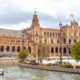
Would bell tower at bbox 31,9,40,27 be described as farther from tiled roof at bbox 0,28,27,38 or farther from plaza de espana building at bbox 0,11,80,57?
tiled roof at bbox 0,28,27,38

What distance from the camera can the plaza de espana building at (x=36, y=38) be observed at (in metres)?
128

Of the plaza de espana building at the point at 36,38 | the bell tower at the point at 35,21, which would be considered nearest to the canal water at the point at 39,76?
the plaza de espana building at the point at 36,38

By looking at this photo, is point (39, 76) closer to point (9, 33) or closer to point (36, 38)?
point (9, 33)

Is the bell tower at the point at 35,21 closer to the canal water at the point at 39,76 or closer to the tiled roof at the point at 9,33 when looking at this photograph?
the tiled roof at the point at 9,33

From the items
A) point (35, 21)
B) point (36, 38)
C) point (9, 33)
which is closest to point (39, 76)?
point (9, 33)

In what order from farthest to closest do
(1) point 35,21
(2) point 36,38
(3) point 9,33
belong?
(2) point 36,38
(1) point 35,21
(3) point 9,33

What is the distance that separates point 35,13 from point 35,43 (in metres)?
20.5

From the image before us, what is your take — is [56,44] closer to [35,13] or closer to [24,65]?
[35,13]

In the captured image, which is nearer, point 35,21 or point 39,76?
point 39,76

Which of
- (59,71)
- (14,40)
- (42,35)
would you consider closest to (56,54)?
(42,35)

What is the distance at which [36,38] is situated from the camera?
457ft

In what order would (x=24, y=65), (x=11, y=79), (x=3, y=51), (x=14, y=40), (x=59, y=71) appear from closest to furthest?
(x=11, y=79)
(x=59, y=71)
(x=24, y=65)
(x=3, y=51)
(x=14, y=40)

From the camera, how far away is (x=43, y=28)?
144m

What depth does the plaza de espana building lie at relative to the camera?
5039 inches
